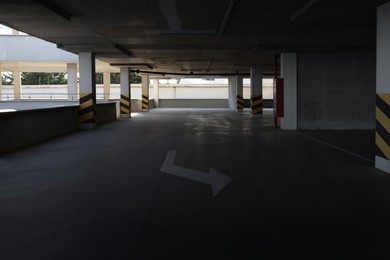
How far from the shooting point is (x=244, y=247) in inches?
153

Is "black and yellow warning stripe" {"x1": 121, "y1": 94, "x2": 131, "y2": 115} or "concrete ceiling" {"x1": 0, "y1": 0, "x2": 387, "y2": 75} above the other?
"concrete ceiling" {"x1": 0, "y1": 0, "x2": 387, "y2": 75}

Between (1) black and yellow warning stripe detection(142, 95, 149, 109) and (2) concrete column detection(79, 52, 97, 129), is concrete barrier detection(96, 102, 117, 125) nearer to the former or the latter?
(2) concrete column detection(79, 52, 97, 129)

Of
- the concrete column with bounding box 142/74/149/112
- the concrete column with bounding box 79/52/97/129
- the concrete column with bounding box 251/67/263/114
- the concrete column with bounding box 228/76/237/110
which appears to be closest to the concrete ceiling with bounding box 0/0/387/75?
the concrete column with bounding box 79/52/97/129

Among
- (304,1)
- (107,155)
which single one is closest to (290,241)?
(304,1)

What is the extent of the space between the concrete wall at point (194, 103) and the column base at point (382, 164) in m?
39.2

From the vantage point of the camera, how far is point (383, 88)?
8.05m

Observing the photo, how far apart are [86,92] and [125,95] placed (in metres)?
10.4

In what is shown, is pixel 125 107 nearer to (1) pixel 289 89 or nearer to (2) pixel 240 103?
(2) pixel 240 103

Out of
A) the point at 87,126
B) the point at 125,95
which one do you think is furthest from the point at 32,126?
the point at 125,95

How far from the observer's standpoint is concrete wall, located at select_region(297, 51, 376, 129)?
1722 centimetres

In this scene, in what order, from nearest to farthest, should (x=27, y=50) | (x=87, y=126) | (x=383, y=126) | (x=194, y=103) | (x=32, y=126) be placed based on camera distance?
(x=383, y=126) < (x=32, y=126) < (x=87, y=126) < (x=27, y=50) < (x=194, y=103)

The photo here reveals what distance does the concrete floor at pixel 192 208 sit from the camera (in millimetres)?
3852

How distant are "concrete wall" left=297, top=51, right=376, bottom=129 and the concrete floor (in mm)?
7678

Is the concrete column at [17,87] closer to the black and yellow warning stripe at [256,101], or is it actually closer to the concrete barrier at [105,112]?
the concrete barrier at [105,112]
